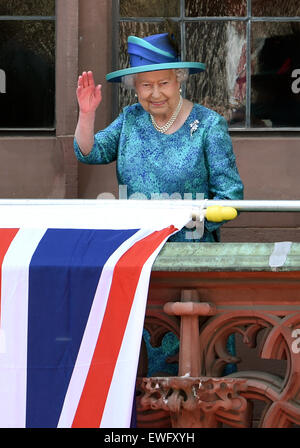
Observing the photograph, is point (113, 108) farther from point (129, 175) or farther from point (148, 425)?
point (148, 425)

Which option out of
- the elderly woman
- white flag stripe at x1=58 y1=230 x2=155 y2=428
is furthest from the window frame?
white flag stripe at x1=58 y1=230 x2=155 y2=428

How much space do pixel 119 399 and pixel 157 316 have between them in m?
0.39

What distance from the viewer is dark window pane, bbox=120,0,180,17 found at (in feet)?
26.0

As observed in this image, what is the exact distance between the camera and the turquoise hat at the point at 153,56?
211 inches

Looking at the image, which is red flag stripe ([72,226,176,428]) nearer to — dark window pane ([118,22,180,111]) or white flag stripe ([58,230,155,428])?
white flag stripe ([58,230,155,428])

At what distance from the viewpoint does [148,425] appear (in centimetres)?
444

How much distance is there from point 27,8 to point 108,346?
4.06 m

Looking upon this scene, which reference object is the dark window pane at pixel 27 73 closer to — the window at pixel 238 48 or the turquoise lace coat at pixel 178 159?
the window at pixel 238 48

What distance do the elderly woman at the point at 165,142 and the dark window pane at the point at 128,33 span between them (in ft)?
8.00

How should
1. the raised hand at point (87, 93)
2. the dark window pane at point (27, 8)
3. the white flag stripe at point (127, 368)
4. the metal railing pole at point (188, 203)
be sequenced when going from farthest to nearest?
the dark window pane at point (27, 8), the raised hand at point (87, 93), the metal railing pole at point (188, 203), the white flag stripe at point (127, 368)

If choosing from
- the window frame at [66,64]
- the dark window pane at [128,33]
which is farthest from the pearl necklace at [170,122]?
the dark window pane at [128,33]

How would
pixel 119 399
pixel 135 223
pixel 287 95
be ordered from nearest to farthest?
pixel 119 399 < pixel 135 223 < pixel 287 95

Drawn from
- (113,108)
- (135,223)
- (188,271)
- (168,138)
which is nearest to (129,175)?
(168,138)

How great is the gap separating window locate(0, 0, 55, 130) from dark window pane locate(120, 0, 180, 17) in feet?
1.54
